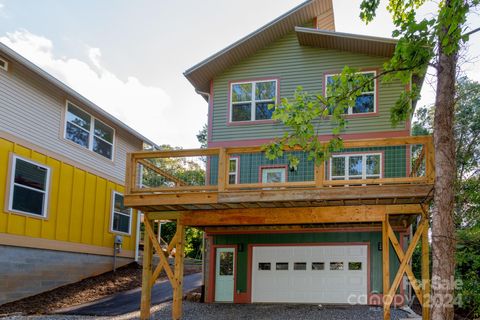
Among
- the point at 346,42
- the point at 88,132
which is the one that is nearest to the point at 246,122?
the point at 346,42

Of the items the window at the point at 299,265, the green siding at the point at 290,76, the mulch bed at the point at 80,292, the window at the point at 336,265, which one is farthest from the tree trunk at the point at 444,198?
the mulch bed at the point at 80,292

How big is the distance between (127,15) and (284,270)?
9727mm

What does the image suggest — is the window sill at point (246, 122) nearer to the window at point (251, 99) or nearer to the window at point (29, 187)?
the window at point (251, 99)

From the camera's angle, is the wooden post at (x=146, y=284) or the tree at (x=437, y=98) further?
the wooden post at (x=146, y=284)

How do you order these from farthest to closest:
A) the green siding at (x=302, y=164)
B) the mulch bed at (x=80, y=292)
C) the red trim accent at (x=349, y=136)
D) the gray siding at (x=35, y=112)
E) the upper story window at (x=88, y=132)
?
1. the upper story window at (x=88, y=132)
2. the red trim accent at (x=349, y=136)
3. the green siding at (x=302, y=164)
4. the gray siding at (x=35, y=112)
5. the mulch bed at (x=80, y=292)

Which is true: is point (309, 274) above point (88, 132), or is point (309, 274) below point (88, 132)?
below

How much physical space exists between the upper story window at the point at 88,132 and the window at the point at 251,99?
191 inches

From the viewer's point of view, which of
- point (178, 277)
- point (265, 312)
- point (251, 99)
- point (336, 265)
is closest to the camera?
point (178, 277)

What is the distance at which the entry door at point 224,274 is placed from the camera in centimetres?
1382

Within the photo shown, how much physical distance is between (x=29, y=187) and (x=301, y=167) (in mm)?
7360

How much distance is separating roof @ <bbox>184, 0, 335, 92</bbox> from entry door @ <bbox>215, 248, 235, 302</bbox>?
5.42 m

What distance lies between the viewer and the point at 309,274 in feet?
44.5

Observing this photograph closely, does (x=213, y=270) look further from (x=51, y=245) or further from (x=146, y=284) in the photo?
(x=51, y=245)

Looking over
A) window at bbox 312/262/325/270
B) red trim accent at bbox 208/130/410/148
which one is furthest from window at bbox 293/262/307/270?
red trim accent at bbox 208/130/410/148
